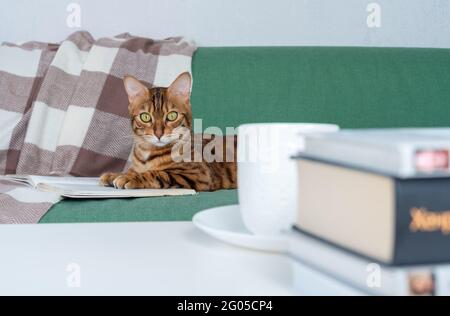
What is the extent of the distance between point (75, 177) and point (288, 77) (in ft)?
2.53

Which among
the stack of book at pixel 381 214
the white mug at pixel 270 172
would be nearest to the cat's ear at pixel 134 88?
the white mug at pixel 270 172

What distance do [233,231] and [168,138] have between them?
108 cm

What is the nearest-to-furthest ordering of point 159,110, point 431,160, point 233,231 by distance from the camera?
point 431,160, point 233,231, point 159,110

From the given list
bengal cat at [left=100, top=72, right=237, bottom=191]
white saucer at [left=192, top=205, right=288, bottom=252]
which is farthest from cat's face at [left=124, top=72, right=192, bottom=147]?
white saucer at [left=192, top=205, right=288, bottom=252]

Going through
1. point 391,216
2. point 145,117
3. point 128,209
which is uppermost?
point 145,117

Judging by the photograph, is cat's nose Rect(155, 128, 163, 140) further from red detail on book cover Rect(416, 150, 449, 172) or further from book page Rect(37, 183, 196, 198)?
red detail on book cover Rect(416, 150, 449, 172)

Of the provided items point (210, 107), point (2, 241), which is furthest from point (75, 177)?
point (2, 241)

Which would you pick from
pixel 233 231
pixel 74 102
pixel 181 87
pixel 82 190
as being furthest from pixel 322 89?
pixel 233 231

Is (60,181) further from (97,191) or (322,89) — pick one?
A: (322,89)

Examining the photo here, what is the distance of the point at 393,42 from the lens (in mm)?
2441

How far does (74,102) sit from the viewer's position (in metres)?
2.02

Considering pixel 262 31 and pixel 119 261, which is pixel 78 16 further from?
pixel 119 261
